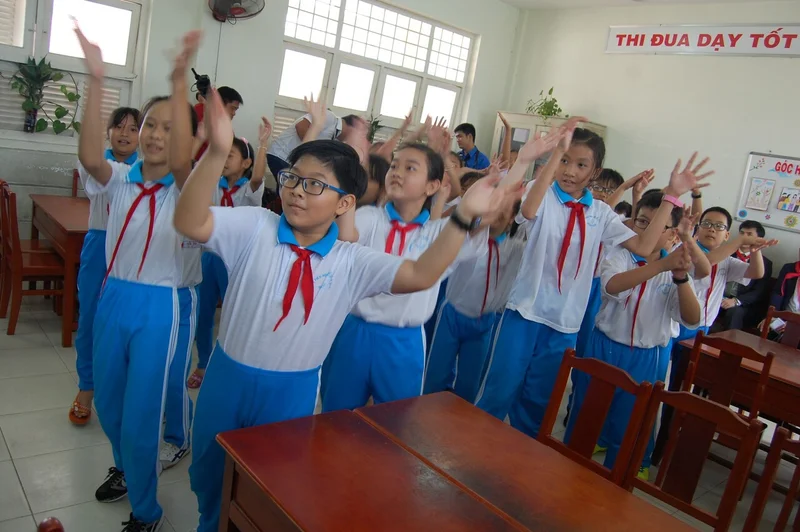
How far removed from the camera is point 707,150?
618 cm

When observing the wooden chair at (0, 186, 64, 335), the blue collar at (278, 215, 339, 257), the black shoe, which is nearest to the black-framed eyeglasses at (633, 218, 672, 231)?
the blue collar at (278, 215, 339, 257)

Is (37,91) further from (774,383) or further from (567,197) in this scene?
(774,383)

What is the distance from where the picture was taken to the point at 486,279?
278 centimetres

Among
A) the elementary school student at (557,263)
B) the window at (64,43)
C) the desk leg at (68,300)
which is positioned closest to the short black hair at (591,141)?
the elementary school student at (557,263)

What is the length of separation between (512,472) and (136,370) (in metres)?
1.19

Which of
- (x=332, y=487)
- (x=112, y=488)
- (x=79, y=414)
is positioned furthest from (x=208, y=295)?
(x=332, y=487)

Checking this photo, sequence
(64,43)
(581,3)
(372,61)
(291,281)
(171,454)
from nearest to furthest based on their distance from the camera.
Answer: (291,281) < (171,454) < (64,43) < (372,61) < (581,3)

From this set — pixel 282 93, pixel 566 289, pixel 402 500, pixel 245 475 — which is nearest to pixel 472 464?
pixel 402 500

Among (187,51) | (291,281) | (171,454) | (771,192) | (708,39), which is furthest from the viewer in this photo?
(708,39)

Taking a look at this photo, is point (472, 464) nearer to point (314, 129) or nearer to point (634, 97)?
point (314, 129)

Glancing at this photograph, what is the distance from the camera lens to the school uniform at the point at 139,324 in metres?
1.87

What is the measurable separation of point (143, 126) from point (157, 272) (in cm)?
49

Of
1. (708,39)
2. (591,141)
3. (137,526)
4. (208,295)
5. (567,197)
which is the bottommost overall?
(137,526)

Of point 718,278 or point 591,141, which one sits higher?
point 591,141
